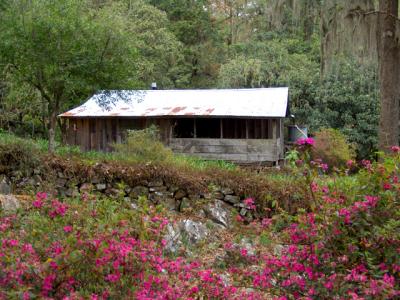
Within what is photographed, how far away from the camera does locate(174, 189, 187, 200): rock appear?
38.2 feet

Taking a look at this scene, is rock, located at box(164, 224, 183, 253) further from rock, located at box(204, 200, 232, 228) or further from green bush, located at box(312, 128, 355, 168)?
green bush, located at box(312, 128, 355, 168)

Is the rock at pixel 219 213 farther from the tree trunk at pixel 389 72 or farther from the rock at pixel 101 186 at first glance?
the tree trunk at pixel 389 72

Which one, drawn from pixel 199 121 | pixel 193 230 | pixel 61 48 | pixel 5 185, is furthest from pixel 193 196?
pixel 199 121

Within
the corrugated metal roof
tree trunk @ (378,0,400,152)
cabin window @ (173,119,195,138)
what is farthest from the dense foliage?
cabin window @ (173,119,195,138)

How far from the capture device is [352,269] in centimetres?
321

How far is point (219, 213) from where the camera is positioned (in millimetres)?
11539

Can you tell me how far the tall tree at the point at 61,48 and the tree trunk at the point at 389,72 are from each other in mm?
6980

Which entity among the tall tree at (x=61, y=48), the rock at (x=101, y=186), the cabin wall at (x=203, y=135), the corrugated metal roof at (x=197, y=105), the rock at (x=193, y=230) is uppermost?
the tall tree at (x=61, y=48)

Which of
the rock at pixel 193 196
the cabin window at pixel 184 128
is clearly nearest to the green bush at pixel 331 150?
the cabin window at pixel 184 128

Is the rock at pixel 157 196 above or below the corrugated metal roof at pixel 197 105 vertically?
below

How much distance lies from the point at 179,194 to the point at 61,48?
16.7 feet

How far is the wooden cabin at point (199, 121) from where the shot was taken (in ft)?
58.4

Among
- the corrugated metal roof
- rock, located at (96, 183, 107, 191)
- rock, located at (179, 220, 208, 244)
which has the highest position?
the corrugated metal roof

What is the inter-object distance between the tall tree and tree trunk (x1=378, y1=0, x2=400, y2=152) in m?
6.98
